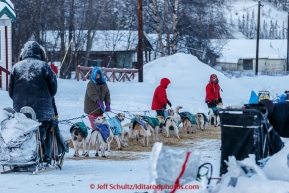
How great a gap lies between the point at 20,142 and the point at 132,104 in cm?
1137

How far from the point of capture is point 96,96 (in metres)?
11.2

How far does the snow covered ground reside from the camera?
23.7 feet

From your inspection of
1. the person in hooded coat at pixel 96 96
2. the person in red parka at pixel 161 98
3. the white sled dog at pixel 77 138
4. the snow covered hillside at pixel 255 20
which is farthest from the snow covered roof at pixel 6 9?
the snow covered hillside at pixel 255 20

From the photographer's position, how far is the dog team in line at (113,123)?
33.4 ft

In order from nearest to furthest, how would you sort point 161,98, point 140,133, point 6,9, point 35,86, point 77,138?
1. point 35,86
2. point 77,138
3. point 140,133
4. point 161,98
5. point 6,9

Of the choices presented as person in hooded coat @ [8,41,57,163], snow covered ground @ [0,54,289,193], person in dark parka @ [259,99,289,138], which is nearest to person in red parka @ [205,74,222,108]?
snow covered ground @ [0,54,289,193]

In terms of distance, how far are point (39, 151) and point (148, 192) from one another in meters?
3.80

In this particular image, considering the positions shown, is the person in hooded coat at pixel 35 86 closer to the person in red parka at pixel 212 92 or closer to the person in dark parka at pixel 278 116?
the person in dark parka at pixel 278 116

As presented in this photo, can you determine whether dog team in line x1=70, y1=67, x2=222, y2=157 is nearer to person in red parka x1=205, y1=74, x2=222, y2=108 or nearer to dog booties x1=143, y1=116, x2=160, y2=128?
dog booties x1=143, y1=116, x2=160, y2=128

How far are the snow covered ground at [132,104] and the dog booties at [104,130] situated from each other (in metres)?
0.47

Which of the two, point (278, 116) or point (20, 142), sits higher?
point (278, 116)

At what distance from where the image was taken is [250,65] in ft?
230

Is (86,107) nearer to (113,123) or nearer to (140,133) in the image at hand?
(113,123)

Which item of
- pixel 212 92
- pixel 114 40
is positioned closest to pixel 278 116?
pixel 212 92
